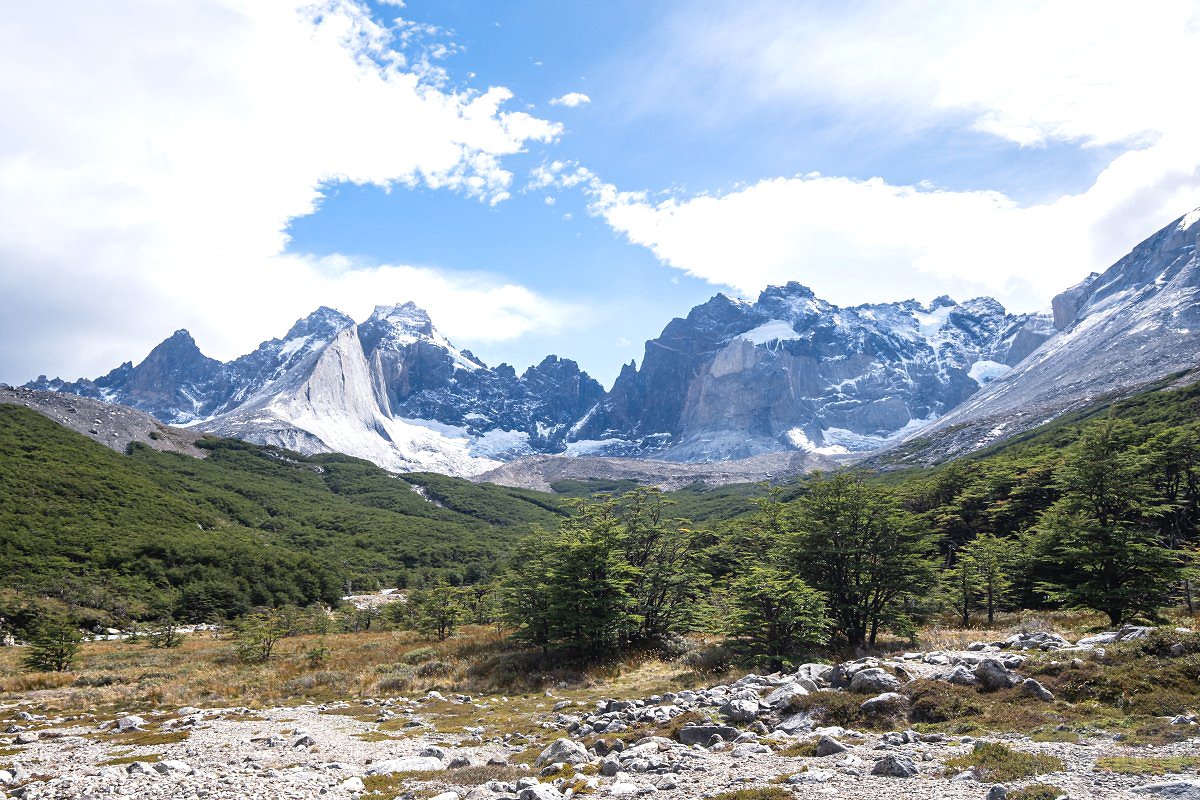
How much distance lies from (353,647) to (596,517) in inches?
839

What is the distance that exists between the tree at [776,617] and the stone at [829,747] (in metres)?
10.3

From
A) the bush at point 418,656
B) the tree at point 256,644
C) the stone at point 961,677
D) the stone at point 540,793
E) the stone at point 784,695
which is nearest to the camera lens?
the stone at point 540,793

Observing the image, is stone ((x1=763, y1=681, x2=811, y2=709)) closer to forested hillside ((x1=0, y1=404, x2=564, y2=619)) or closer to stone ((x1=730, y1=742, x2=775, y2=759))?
stone ((x1=730, y1=742, x2=775, y2=759))

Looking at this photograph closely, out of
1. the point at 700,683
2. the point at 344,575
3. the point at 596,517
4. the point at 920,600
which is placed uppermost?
the point at 596,517

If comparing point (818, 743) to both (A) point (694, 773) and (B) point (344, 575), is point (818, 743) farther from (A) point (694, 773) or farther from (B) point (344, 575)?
(B) point (344, 575)

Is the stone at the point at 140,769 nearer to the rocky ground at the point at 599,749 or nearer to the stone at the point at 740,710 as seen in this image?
the rocky ground at the point at 599,749

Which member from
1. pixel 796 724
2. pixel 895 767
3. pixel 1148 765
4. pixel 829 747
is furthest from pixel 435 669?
pixel 1148 765

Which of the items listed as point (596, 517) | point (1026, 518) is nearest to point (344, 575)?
point (596, 517)

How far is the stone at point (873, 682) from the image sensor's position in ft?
52.4

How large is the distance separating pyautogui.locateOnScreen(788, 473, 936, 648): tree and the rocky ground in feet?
20.7

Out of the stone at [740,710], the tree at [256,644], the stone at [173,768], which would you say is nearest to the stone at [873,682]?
the stone at [740,710]

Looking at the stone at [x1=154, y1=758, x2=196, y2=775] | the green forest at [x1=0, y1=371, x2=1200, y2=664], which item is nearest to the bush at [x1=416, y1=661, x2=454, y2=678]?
the green forest at [x1=0, y1=371, x2=1200, y2=664]

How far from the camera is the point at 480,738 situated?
1731 cm

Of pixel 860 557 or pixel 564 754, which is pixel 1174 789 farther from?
pixel 860 557
